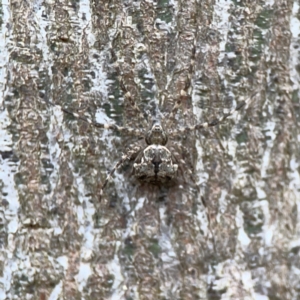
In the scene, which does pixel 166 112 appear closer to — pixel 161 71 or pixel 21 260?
pixel 161 71

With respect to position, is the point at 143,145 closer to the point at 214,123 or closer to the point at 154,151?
the point at 154,151

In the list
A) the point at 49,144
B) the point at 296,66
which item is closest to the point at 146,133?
the point at 49,144

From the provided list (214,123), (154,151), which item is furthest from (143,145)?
(214,123)

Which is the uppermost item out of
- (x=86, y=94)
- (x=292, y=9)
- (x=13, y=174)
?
(x=292, y=9)
